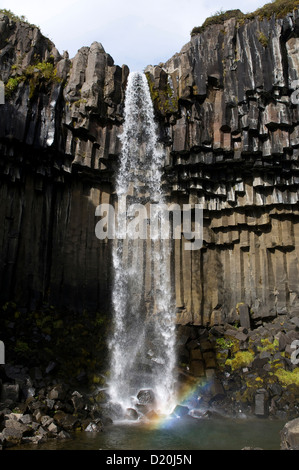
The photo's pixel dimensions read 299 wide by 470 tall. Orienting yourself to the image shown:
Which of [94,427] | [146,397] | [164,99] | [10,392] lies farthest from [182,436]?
[164,99]

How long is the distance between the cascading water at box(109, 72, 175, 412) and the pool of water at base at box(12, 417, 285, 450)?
3.73 m

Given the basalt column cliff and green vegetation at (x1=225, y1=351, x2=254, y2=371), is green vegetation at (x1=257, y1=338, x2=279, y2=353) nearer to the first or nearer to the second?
green vegetation at (x1=225, y1=351, x2=254, y2=371)

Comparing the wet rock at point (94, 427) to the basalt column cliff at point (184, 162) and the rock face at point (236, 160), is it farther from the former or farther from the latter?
the rock face at point (236, 160)

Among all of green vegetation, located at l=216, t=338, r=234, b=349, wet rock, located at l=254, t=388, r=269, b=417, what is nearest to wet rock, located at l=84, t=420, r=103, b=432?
wet rock, located at l=254, t=388, r=269, b=417

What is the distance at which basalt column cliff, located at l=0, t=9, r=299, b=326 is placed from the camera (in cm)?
1677

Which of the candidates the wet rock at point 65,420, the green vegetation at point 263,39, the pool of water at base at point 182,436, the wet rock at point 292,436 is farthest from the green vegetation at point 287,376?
the green vegetation at point 263,39

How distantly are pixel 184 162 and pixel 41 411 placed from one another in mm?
11136

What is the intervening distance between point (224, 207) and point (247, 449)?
476 inches

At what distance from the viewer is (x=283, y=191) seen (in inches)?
701

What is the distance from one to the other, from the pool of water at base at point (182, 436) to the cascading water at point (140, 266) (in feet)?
12.2

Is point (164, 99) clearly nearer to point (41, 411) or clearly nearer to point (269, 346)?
point (269, 346)

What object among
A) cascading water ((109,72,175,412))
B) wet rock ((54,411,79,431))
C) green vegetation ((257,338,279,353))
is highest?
cascading water ((109,72,175,412))
